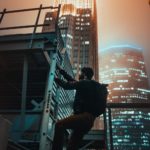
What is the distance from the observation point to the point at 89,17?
12862cm

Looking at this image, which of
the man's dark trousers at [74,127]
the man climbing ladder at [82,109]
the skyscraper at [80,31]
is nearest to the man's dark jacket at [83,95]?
the man climbing ladder at [82,109]

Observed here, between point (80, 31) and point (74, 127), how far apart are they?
116m

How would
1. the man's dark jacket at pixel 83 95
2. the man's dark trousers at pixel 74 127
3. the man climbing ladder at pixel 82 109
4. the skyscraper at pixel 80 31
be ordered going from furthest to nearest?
1. the skyscraper at pixel 80 31
2. the man's dark jacket at pixel 83 95
3. the man climbing ladder at pixel 82 109
4. the man's dark trousers at pixel 74 127

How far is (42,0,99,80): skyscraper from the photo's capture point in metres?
104

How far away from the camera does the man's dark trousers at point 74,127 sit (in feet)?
12.3

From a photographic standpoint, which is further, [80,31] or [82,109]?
[80,31]

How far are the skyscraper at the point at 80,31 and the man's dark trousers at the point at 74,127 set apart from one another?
90.8 m

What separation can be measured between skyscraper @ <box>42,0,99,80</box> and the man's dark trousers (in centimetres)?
9083

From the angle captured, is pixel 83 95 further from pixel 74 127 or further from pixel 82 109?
pixel 74 127

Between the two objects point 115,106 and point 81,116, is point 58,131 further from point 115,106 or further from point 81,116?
point 115,106

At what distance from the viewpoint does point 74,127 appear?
12.8ft

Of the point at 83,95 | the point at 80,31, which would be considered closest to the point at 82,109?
the point at 83,95

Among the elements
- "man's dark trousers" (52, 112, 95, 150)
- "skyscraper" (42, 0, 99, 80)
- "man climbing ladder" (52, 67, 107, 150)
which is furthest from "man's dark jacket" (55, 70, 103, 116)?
"skyscraper" (42, 0, 99, 80)

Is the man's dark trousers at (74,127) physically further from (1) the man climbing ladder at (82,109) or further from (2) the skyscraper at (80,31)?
(2) the skyscraper at (80,31)
